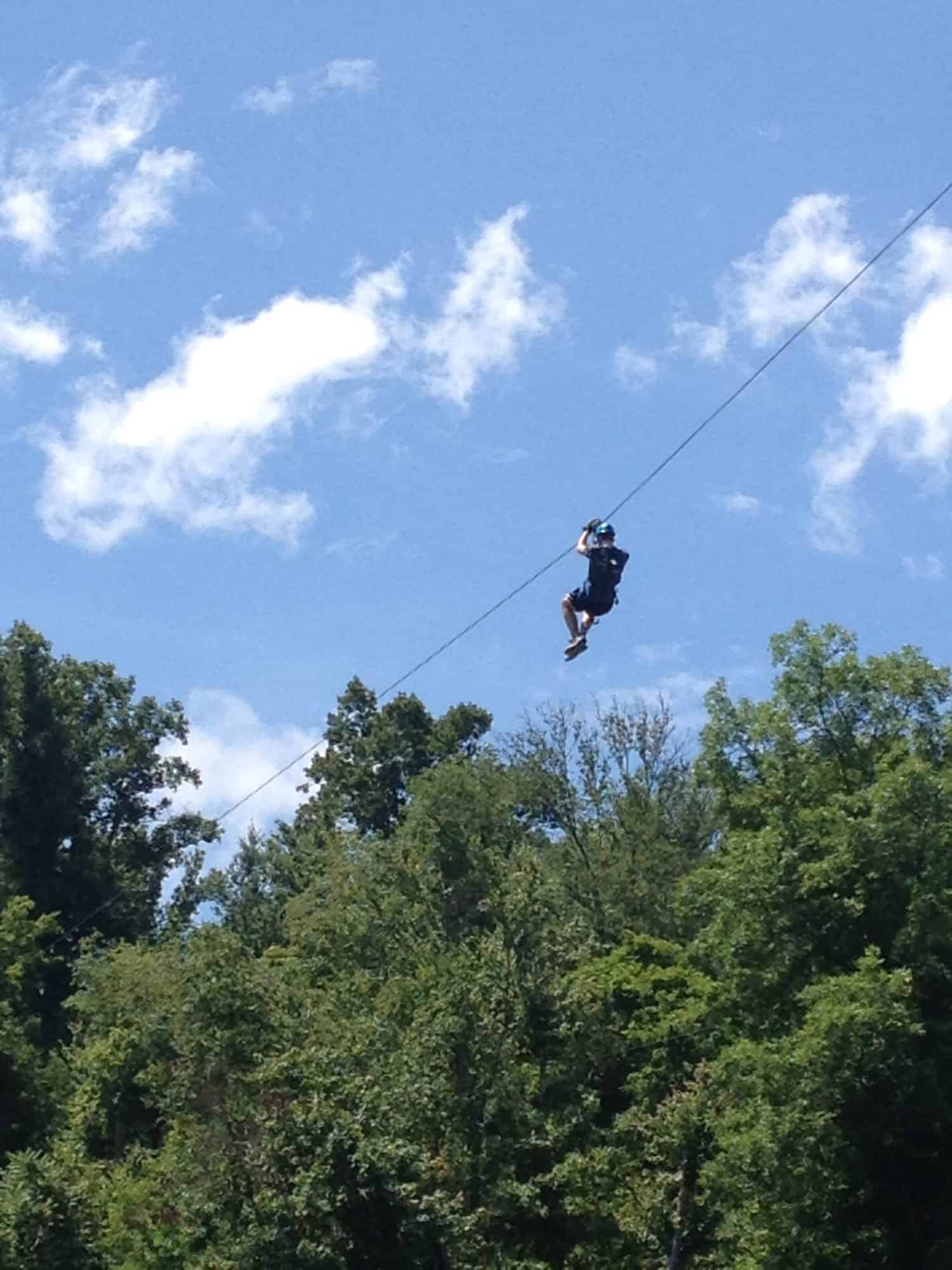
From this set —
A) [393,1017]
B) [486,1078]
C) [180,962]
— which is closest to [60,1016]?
[180,962]

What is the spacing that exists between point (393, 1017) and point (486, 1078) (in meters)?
4.73

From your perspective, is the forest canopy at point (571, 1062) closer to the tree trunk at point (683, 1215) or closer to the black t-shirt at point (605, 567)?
the tree trunk at point (683, 1215)

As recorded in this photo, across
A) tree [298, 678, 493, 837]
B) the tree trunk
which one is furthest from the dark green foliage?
the tree trunk

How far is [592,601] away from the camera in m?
22.3

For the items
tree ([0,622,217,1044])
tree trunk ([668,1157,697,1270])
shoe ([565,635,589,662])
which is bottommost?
tree trunk ([668,1157,697,1270])

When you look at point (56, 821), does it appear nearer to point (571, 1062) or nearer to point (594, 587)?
point (571, 1062)

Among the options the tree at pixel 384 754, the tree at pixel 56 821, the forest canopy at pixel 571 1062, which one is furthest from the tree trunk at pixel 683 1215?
the tree at pixel 384 754

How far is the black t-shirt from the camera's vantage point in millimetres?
22031

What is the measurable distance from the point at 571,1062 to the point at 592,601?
16656 millimetres

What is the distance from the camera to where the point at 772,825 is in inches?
1375

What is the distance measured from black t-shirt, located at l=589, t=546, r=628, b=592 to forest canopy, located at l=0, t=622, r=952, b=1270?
35.8 ft

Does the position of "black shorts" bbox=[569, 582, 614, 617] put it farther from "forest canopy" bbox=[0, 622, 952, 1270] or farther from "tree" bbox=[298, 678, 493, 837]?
"tree" bbox=[298, 678, 493, 837]

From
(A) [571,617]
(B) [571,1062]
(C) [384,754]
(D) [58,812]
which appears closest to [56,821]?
(D) [58,812]

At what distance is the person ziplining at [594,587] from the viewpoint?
22.0 m
